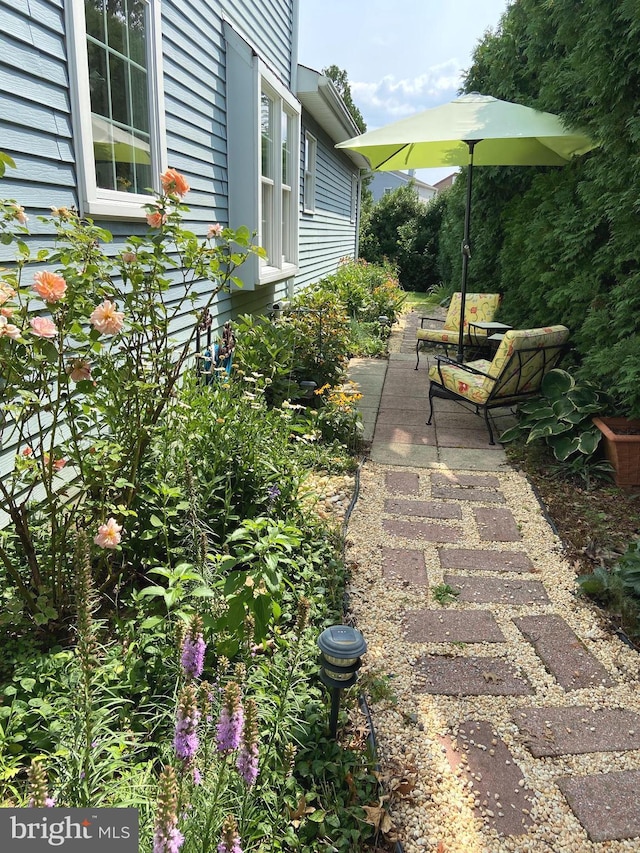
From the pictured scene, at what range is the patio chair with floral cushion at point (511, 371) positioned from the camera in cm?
441

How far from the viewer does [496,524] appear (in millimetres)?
3521

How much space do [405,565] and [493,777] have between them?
128cm

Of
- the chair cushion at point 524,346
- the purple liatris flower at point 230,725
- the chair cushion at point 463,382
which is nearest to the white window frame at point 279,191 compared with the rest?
the chair cushion at point 463,382

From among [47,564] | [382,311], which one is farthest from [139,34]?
[382,311]

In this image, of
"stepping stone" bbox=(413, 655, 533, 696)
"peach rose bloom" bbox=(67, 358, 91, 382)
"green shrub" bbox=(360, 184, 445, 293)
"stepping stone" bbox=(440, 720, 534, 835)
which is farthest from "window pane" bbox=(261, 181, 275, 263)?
"green shrub" bbox=(360, 184, 445, 293)

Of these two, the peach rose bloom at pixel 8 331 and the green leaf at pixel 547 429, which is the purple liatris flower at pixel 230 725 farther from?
the green leaf at pixel 547 429

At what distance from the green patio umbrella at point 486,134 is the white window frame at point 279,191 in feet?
2.86

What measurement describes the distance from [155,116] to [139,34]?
1.44 feet

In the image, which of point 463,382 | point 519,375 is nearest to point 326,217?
point 463,382

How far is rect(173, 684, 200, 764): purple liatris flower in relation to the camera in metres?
1.11

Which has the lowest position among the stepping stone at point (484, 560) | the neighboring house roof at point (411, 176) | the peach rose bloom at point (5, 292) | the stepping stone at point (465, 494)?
the stepping stone at point (484, 560)

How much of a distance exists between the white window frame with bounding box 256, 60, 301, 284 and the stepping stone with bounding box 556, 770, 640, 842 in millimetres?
4427

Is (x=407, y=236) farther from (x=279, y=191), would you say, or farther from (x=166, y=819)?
(x=166, y=819)

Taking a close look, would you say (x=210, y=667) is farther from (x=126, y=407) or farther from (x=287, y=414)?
(x=287, y=414)
